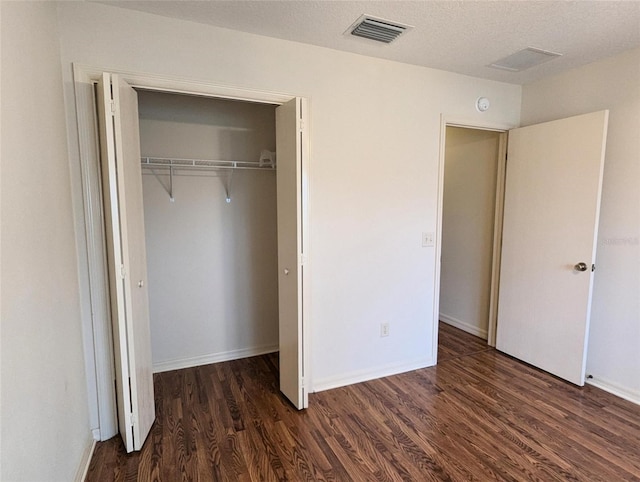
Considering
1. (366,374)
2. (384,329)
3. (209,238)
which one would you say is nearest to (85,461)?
(209,238)

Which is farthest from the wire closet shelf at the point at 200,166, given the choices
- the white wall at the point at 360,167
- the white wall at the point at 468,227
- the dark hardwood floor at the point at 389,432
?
the white wall at the point at 468,227

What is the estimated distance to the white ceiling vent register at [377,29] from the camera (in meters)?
2.11

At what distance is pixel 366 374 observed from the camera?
9.49ft

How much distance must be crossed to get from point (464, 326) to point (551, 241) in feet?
4.78

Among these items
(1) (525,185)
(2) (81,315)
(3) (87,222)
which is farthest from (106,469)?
(1) (525,185)

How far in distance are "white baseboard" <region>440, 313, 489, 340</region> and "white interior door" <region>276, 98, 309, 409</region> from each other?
2.22 m

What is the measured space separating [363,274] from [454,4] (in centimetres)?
180

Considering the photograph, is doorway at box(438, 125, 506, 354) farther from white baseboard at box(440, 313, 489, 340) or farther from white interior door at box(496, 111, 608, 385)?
white interior door at box(496, 111, 608, 385)

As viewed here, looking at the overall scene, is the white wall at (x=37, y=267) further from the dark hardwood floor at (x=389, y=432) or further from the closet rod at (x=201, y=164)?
the closet rod at (x=201, y=164)

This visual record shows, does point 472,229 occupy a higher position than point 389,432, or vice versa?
point 472,229

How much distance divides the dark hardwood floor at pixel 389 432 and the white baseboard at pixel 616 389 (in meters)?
0.07

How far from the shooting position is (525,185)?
10.2 feet

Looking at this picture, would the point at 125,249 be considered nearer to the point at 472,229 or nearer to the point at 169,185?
the point at 169,185

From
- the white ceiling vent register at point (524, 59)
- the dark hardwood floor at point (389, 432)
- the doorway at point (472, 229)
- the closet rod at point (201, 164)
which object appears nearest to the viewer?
the dark hardwood floor at point (389, 432)
